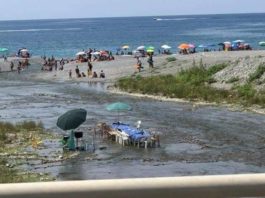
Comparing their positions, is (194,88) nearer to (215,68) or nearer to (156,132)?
(215,68)

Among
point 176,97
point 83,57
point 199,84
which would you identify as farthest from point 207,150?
point 83,57

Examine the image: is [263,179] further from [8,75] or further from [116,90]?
[8,75]

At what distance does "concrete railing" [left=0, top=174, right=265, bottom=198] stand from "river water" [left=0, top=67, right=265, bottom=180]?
52.3ft

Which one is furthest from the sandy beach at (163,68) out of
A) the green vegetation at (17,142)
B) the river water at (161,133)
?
the green vegetation at (17,142)

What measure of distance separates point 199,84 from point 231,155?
985 inches

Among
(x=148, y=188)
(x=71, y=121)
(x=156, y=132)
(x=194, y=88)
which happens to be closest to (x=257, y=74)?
(x=194, y=88)

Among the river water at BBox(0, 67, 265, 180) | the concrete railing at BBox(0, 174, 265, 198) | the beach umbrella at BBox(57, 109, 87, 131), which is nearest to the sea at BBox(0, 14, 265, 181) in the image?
the river water at BBox(0, 67, 265, 180)

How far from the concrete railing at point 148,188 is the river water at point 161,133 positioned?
15.9 m

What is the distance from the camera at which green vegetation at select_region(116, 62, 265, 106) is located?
137ft

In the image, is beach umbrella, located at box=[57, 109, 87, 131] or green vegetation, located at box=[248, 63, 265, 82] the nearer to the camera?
beach umbrella, located at box=[57, 109, 87, 131]

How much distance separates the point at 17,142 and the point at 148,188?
2369 cm

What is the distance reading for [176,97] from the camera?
1777 inches

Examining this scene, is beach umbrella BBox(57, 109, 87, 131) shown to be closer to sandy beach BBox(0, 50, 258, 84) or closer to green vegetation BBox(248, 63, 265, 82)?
green vegetation BBox(248, 63, 265, 82)

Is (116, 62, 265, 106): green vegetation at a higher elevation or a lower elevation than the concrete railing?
lower
